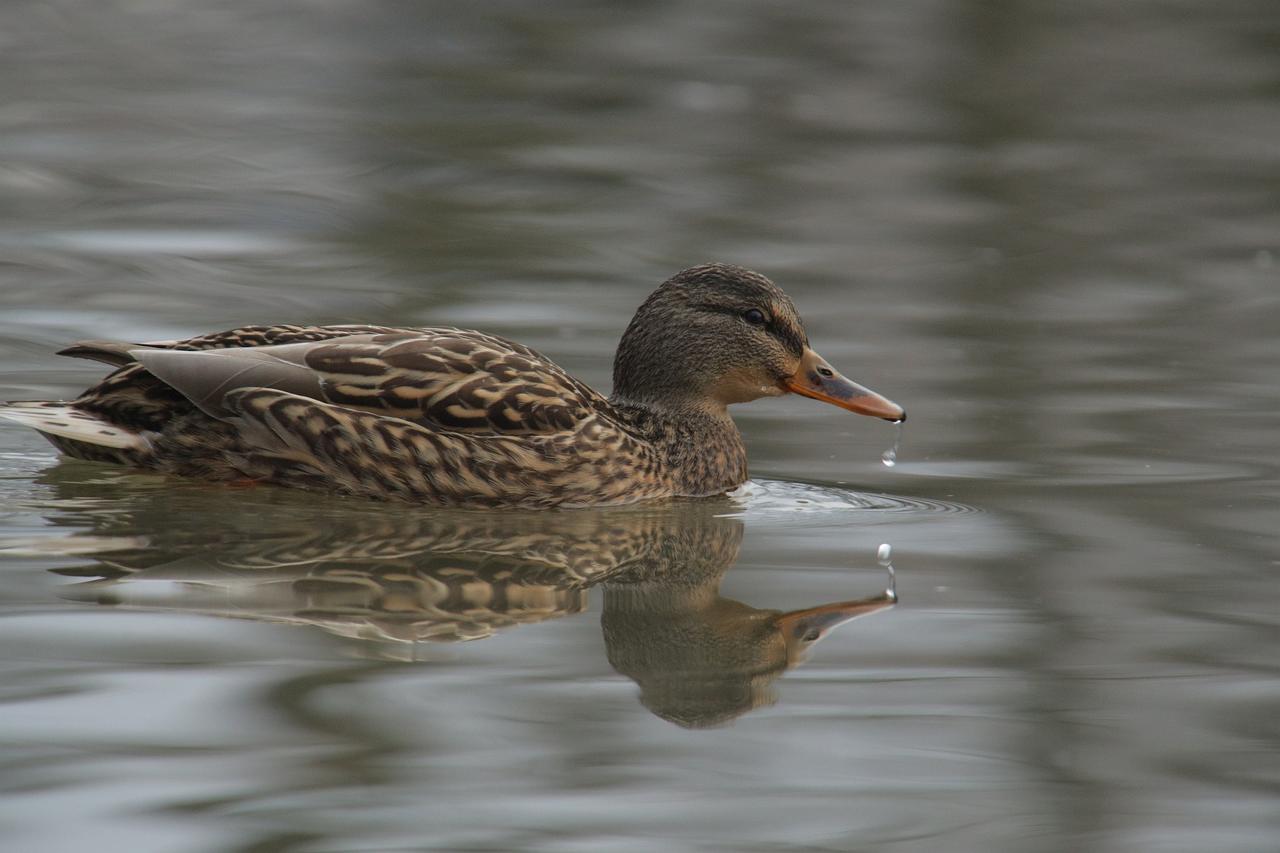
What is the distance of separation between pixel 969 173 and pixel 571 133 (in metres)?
3.07

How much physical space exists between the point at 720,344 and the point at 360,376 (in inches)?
64.3

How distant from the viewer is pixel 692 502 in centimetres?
801

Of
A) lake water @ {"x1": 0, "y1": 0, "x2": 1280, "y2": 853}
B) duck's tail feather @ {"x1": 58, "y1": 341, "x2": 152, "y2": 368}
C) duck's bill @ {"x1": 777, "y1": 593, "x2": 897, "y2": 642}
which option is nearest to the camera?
lake water @ {"x1": 0, "y1": 0, "x2": 1280, "y2": 853}

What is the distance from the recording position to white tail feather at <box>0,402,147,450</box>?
7.33m

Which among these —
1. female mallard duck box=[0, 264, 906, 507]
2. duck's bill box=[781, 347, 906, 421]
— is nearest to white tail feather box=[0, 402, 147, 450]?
female mallard duck box=[0, 264, 906, 507]

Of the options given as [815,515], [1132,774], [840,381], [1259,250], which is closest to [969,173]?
[1259,250]

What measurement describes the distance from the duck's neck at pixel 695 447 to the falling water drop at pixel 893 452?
582 mm

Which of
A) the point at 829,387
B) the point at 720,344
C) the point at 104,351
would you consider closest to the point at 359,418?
the point at 104,351

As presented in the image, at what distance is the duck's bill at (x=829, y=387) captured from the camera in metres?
8.19

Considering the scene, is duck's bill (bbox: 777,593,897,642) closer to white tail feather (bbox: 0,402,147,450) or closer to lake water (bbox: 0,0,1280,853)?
lake water (bbox: 0,0,1280,853)

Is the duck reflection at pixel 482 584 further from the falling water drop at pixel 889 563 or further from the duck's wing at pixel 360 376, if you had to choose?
the duck's wing at pixel 360 376

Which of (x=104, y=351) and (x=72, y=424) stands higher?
(x=104, y=351)

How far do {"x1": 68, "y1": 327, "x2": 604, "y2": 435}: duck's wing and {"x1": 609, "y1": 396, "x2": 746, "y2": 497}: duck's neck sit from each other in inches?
21.2

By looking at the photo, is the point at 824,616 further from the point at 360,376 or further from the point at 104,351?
the point at 104,351
